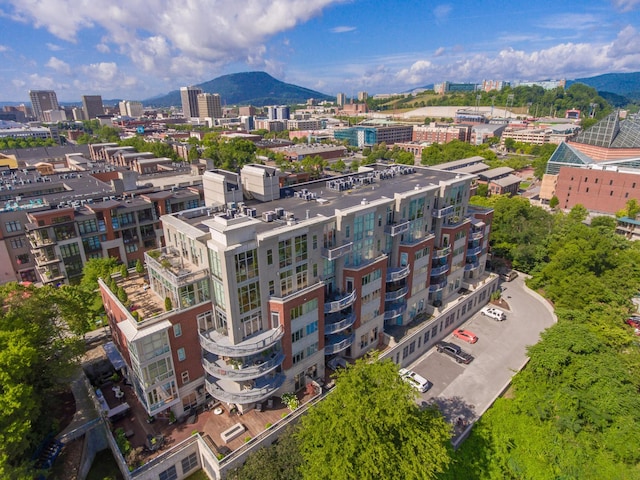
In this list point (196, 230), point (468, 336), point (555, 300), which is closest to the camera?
point (196, 230)

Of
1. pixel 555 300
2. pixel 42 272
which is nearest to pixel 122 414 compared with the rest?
pixel 42 272

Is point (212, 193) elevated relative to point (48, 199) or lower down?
elevated

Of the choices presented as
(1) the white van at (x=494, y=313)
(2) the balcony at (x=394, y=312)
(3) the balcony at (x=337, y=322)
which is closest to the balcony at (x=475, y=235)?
(1) the white van at (x=494, y=313)

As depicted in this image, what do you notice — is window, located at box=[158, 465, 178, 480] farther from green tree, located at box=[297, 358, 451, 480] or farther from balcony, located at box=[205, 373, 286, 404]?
green tree, located at box=[297, 358, 451, 480]

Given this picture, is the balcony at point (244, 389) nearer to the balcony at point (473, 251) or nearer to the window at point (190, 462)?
the window at point (190, 462)

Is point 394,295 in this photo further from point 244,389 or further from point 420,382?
point 244,389

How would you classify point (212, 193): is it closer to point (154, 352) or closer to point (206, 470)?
point (154, 352)
